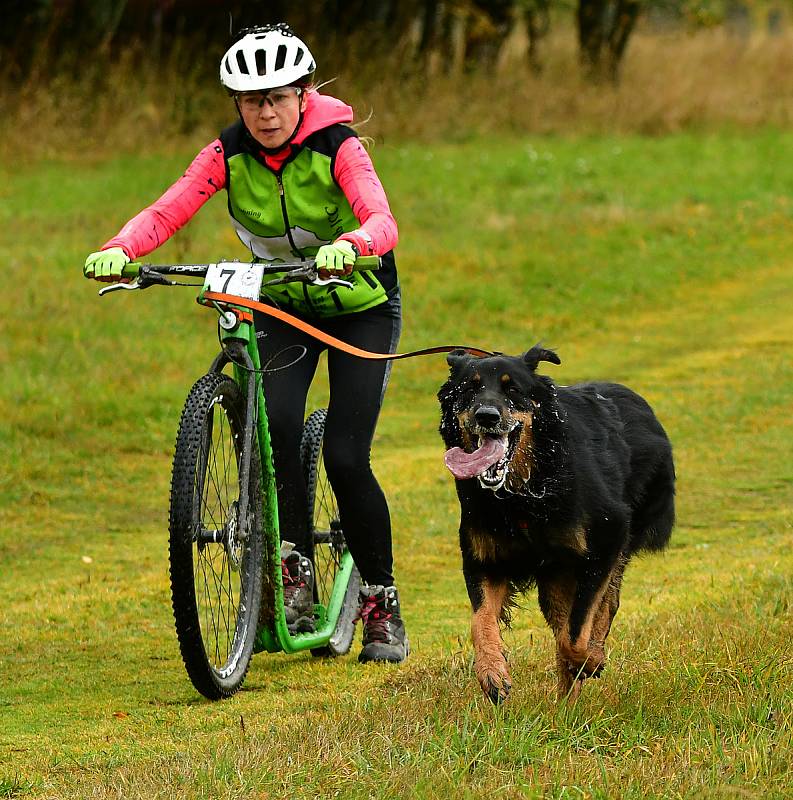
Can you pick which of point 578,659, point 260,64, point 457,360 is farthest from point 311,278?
point 578,659

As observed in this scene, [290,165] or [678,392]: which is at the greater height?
[290,165]

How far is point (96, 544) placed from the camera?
838 centimetres

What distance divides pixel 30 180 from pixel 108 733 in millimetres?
12797

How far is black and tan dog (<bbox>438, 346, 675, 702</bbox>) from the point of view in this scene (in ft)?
15.6

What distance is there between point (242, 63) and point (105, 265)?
87cm

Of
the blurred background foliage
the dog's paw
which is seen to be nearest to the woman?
the dog's paw

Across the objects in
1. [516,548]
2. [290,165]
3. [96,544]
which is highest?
[290,165]

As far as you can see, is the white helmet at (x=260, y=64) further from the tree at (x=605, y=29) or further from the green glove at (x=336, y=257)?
the tree at (x=605, y=29)

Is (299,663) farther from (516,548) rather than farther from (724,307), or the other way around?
(724,307)

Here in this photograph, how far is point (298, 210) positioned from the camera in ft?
18.5

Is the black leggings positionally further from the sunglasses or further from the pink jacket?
the sunglasses

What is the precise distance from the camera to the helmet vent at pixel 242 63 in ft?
17.4

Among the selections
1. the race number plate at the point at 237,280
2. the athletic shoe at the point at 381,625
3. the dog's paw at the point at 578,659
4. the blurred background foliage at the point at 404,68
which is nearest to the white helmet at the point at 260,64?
the race number plate at the point at 237,280

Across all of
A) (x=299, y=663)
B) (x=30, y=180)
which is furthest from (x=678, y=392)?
(x=30, y=180)
